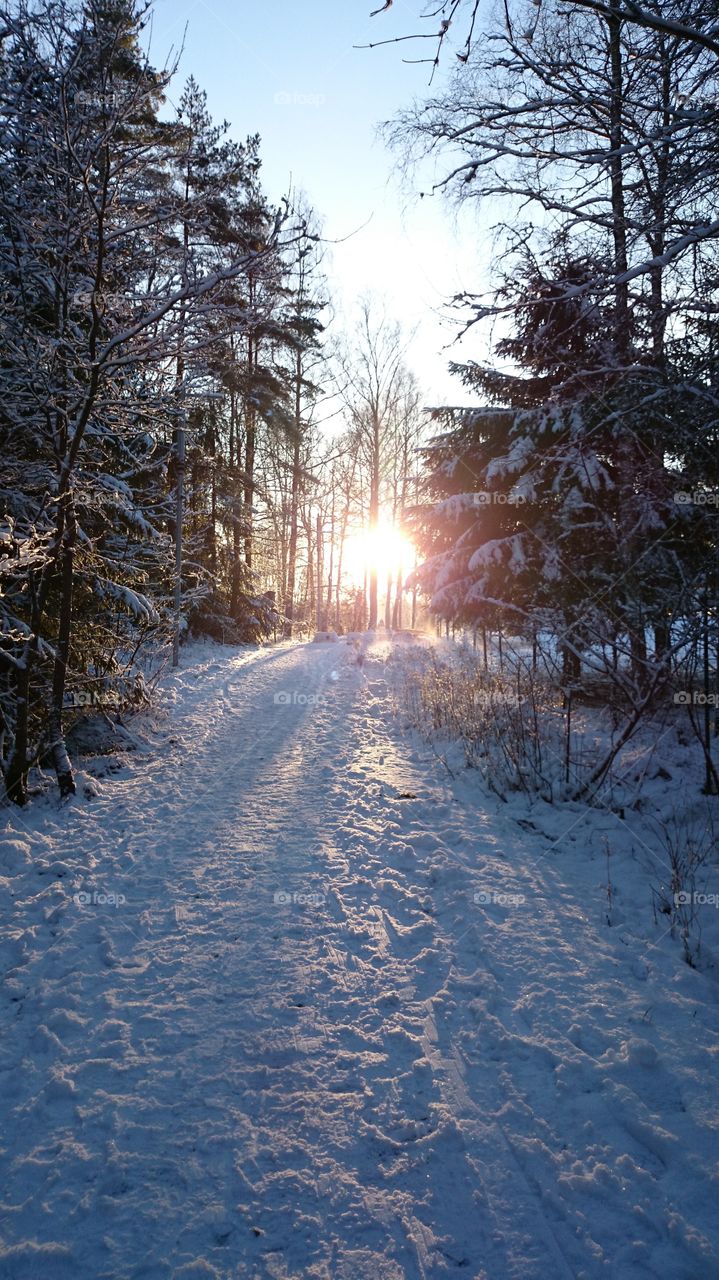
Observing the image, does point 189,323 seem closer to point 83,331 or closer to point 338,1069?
point 83,331

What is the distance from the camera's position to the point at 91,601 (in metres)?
6.66

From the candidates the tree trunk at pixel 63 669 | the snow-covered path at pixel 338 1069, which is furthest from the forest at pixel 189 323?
the snow-covered path at pixel 338 1069

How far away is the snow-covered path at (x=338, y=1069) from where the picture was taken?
186 centimetres

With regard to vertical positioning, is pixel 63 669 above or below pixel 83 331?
below

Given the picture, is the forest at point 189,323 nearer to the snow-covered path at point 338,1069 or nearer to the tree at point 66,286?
the tree at point 66,286

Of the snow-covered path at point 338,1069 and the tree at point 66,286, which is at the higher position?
the tree at point 66,286

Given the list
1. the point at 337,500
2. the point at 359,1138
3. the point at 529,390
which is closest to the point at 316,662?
the point at 529,390

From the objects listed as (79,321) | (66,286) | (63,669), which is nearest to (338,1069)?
(63,669)

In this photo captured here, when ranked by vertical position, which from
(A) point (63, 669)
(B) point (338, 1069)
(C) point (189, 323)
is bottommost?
(B) point (338, 1069)

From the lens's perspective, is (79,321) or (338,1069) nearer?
(338,1069)

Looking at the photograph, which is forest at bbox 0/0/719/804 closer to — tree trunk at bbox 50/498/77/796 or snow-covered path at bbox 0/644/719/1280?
tree trunk at bbox 50/498/77/796

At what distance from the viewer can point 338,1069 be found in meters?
2.55

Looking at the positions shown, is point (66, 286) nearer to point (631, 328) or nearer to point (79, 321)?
point (79, 321)

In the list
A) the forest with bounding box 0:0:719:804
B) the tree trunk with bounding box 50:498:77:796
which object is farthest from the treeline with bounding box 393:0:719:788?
the tree trunk with bounding box 50:498:77:796
